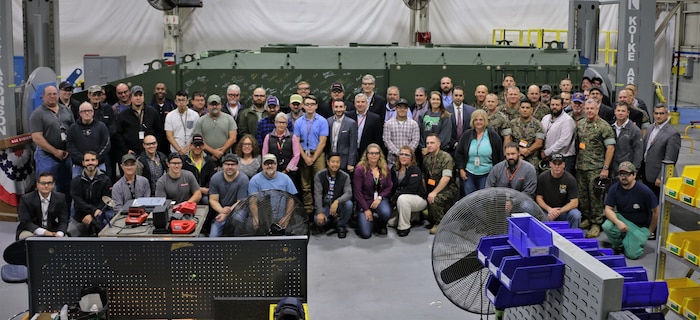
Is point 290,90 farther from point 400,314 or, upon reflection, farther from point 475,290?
point 475,290

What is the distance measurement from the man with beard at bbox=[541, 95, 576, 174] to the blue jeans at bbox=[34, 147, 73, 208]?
242 inches

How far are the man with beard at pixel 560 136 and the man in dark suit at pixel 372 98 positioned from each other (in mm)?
2202

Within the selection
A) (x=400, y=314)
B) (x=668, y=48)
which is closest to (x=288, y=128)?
(x=400, y=314)

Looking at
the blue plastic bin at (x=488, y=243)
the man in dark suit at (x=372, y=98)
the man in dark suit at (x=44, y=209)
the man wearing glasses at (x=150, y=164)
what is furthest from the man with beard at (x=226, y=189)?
the blue plastic bin at (x=488, y=243)

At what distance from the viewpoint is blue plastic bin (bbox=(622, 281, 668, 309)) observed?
10.5 ft

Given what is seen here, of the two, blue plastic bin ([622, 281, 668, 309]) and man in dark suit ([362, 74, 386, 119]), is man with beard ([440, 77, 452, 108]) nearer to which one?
man in dark suit ([362, 74, 386, 119])

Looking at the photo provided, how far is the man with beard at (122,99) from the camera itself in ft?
32.2

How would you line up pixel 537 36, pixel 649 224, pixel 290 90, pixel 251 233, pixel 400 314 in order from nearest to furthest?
pixel 251 233, pixel 400 314, pixel 649 224, pixel 290 90, pixel 537 36

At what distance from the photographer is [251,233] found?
17.0ft

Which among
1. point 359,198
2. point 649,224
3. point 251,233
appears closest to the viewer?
point 251,233

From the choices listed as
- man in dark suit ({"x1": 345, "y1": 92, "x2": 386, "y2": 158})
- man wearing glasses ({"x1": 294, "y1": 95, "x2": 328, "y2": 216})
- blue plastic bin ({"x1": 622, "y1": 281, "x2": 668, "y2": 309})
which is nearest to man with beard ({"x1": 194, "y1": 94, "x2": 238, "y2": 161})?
man wearing glasses ({"x1": 294, "y1": 95, "x2": 328, "y2": 216})

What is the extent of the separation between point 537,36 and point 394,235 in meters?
11.5

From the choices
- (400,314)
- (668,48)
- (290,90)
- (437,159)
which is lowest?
(400,314)

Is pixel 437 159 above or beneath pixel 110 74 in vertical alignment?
beneath
